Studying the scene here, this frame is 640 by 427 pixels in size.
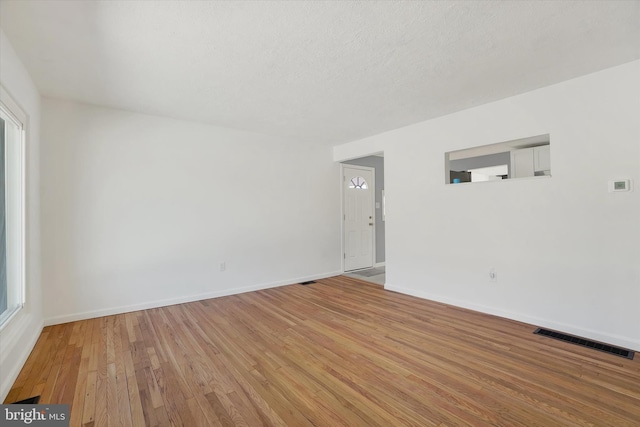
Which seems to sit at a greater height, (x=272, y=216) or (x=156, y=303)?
(x=272, y=216)

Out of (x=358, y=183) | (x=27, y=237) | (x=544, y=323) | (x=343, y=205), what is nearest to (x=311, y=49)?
(x=27, y=237)

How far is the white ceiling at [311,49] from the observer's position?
180 centimetres

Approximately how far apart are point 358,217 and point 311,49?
13.4ft

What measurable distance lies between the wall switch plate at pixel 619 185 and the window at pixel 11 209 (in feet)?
16.4

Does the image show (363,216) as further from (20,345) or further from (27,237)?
(20,345)

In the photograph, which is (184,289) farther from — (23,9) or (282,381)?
(23,9)

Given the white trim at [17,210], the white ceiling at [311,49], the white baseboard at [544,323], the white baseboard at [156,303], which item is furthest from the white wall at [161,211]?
the white baseboard at [544,323]

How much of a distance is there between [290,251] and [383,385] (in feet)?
10.4

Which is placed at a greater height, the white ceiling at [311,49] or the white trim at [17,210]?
the white ceiling at [311,49]

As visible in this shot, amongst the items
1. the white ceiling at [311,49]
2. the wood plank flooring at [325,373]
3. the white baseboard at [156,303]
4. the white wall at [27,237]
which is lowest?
the wood plank flooring at [325,373]

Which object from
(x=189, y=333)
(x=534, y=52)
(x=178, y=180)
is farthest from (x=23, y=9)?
(x=534, y=52)

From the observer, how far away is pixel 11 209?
2438mm

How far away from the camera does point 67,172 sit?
126 inches

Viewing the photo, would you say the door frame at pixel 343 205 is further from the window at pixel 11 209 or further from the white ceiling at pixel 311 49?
the window at pixel 11 209
